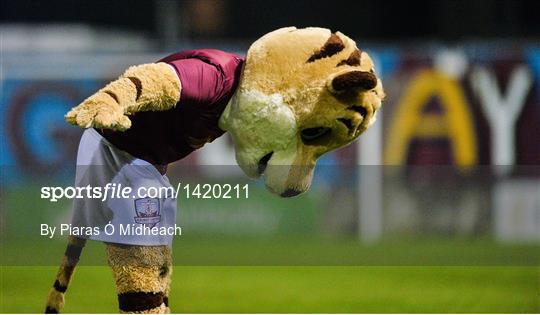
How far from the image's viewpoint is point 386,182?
7.23 metres

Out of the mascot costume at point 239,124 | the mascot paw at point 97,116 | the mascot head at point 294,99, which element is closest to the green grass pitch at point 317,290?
the mascot costume at point 239,124

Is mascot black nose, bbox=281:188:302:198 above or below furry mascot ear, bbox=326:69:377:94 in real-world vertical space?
below

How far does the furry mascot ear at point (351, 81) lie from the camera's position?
2.71 m

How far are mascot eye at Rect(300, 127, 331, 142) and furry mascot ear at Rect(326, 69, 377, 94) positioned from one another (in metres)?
0.13

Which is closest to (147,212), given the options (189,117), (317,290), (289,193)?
(189,117)

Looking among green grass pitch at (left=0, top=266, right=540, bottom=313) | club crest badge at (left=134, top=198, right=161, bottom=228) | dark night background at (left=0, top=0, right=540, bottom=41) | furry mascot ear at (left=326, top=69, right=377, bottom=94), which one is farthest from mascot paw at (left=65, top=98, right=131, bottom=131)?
dark night background at (left=0, top=0, right=540, bottom=41)

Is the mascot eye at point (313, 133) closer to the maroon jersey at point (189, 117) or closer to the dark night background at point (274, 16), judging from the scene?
the maroon jersey at point (189, 117)

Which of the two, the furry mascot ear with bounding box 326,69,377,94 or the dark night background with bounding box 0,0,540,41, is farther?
the dark night background with bounding box 0,0,540,41

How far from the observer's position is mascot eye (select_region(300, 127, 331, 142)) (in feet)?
9.36

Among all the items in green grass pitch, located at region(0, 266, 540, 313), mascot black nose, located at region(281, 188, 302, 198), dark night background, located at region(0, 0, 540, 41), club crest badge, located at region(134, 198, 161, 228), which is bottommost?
club crest badge, located at region(134, 198, 161, 228)

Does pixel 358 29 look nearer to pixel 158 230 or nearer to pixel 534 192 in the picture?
pixel 534 192

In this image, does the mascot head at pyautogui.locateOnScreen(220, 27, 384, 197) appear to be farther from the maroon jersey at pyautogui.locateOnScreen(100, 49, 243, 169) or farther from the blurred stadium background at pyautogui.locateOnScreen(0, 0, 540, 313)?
the blurred stadium background at pyautogui.locateOnScreen(0, 0, 540, 313)

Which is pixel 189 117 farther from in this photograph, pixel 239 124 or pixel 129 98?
pixel 129 98

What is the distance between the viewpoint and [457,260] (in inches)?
212
